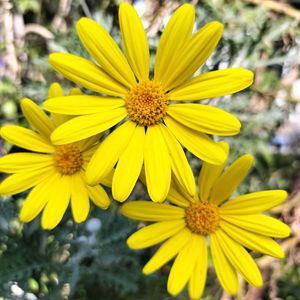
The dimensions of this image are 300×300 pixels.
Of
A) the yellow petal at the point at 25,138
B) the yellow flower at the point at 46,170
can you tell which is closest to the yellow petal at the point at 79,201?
the yellow flower at the point at 46,170

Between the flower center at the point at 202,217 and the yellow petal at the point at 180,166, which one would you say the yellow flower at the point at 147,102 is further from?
the flower center at the point at 202,217

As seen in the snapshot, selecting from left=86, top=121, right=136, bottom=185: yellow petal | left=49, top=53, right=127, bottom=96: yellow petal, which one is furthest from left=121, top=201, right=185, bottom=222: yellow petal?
left=49, top=53, right=127, bottom=96: yellow petal

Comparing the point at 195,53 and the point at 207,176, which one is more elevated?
the point at 195,53

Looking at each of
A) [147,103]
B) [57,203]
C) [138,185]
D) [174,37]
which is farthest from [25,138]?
[138,185]

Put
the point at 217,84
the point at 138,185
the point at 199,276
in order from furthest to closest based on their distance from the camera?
the point at 138,185
the point at 199,276
the point at 217,84

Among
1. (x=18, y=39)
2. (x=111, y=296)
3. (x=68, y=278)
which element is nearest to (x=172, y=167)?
(x=68, y=278)

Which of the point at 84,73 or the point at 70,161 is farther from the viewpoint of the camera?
the point at 70,161

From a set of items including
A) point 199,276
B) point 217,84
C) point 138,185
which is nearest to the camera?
point 217,84

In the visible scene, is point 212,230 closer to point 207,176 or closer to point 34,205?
point 207,176

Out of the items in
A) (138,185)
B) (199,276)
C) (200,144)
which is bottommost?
(199,276)
